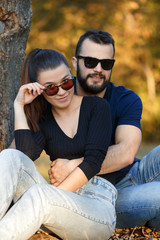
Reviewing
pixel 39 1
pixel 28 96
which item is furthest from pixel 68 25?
pixel 28 96

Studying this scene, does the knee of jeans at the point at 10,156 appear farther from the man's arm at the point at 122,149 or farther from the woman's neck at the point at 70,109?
the man's arm at the point at 122,149

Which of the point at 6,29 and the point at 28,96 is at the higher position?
the point at 6,29

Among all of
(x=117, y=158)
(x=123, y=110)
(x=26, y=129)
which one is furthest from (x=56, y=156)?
(x=123, y=110)

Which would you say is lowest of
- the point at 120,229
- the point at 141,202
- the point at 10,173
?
the point at 120,229

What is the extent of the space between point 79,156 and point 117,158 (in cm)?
33

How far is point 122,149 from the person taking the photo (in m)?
3.37

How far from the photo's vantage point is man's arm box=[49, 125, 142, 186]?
10.1 feet

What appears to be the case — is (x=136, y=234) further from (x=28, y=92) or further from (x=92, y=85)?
(x=28, y=92)

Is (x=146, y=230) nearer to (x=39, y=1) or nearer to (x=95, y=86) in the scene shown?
(x=95, y=86)

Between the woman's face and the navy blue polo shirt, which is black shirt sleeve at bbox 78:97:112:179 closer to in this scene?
the woman's face

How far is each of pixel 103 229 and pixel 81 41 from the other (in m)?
1.95

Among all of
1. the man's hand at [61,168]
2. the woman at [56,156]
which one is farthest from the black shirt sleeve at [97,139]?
the man's hand at [61,168]

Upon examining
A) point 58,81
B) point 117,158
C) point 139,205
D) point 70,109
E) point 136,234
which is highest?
→ point 58,81

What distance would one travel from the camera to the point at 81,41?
4047 millimetres
